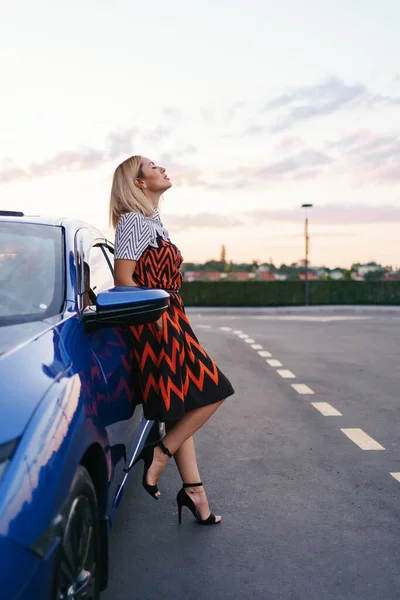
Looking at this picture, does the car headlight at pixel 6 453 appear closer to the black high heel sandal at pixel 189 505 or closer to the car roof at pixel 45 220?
the car roof at pixel 45 220

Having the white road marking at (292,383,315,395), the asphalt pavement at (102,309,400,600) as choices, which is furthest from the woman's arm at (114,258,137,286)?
the white road marking at (292,383,315,395)

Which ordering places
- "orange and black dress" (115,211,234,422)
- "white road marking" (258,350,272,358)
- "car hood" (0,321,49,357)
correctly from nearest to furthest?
"car hood" (0,321,49,357) → "orange and black dress" (115,211,234,422) → "white road marking" (258,350,272,358)

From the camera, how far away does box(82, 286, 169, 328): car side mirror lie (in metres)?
2.99

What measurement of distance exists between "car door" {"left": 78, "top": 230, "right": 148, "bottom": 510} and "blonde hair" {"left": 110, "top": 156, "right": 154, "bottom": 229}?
219mm

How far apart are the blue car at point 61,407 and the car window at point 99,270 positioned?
0.02 meters

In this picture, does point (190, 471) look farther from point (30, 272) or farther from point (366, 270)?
point (366, 270)

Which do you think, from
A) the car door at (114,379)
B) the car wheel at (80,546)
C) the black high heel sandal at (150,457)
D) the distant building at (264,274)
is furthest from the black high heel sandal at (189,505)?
the distant building at (264,274)

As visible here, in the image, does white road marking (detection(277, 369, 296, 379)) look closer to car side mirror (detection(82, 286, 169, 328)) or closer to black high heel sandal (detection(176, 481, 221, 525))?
black high heel sandal (detection(176, 481, 221, 525))

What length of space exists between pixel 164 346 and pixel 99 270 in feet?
2.20

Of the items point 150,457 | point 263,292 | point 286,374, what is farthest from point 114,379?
point 263,292

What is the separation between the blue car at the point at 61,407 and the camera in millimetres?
2008

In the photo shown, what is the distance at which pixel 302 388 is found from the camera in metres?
9.30

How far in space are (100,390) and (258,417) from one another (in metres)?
4.67

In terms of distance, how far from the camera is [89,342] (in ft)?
9.95
